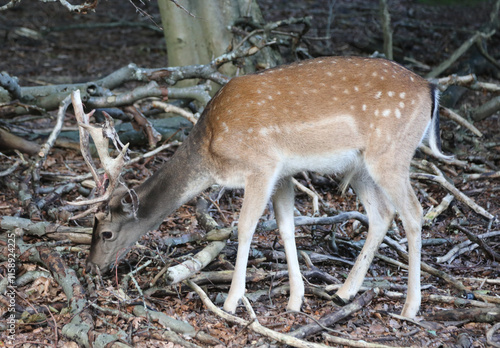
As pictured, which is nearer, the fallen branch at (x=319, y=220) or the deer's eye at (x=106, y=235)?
the deer's eye at (x=106, y=235)

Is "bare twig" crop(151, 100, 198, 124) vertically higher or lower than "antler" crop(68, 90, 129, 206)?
lower

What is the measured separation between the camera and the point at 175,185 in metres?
4.82

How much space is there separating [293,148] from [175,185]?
1021 mm

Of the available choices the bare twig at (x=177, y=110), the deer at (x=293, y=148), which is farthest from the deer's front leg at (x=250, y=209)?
the bare twig at (x=177, y=110)

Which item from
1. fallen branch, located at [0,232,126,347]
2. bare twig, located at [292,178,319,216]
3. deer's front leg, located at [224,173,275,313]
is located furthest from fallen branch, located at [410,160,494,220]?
fallen branch, located at [0,232,126,347]

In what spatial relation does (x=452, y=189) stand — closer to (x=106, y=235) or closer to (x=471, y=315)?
(x=471, y=315)

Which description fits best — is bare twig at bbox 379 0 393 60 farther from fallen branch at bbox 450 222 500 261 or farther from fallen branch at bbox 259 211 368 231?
fallen branch at bbox 450 222 500 261

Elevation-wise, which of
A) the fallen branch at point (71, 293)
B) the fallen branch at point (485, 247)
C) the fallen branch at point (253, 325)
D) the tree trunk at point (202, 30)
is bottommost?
the fallen branch at point (485, 247)

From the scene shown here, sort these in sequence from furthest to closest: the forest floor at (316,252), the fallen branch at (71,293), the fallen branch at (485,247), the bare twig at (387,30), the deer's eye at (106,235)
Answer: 1. the bare twig at (387,30)
2. the fallen branch at (485,247)
3. the deer's eye at (106,235)
4. the forest floor at (316,252)
5. the fallen branch at (71,293)

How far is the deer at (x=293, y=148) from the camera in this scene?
450 cm

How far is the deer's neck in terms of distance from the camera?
15.8ft

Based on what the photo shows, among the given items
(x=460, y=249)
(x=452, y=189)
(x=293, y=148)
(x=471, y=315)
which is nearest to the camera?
(x=471, y=315)

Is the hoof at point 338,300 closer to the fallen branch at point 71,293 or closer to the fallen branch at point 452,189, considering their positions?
the fallen branch at point 71,293

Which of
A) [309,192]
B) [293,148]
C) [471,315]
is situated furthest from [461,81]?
[471,315]
